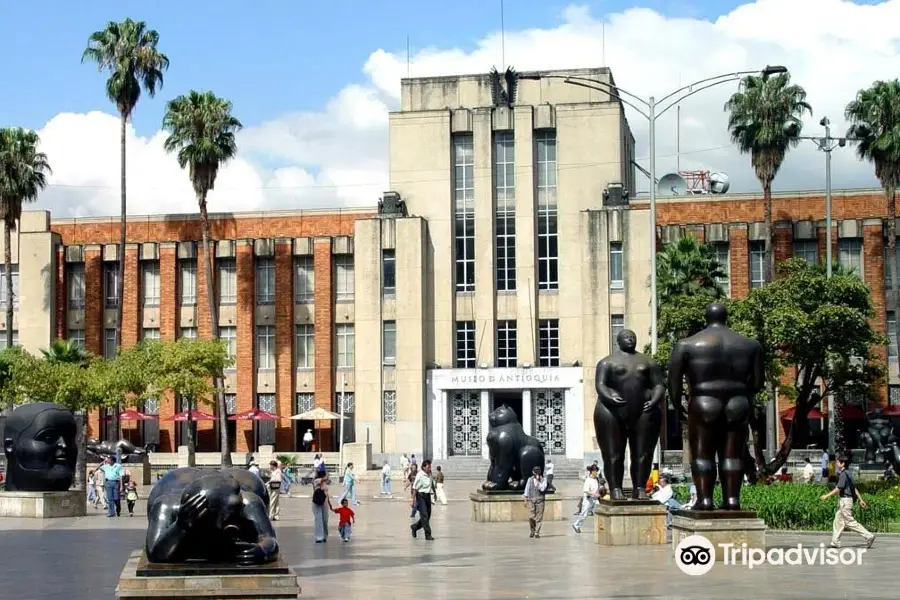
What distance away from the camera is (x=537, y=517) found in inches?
965

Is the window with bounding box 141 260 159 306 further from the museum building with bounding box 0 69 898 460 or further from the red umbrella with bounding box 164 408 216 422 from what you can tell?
the red umbrella with bounding box 164 408 216 422

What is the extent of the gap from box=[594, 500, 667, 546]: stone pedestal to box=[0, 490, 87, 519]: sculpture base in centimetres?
1546

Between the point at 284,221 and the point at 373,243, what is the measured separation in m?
7.81

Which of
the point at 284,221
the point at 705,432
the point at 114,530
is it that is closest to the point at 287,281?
the point at 284,221

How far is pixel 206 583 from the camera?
12.5 meters

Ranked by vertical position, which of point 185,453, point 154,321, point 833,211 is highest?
point 833,211

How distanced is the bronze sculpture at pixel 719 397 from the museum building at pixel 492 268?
40.0 meters

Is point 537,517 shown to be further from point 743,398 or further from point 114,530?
point 114,530

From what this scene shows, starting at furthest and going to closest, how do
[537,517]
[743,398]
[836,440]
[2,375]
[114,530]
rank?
[2,375] < [836,440] < [114,530] < [537,517] < [743,398]

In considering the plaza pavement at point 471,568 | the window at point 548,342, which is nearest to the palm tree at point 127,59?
the window at point 548,342

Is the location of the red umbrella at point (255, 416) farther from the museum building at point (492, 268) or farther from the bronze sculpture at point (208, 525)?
the bronze sculpture at point (208, 525)

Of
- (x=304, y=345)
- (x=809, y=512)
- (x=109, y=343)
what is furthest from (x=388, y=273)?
(x=809, y=512)

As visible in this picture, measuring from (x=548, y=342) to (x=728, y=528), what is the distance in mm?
43989

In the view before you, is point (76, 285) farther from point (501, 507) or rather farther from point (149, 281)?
point (501, 507)
